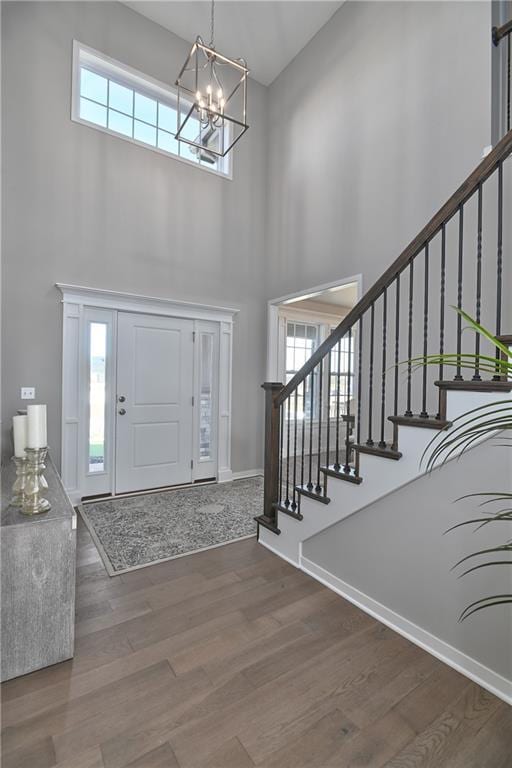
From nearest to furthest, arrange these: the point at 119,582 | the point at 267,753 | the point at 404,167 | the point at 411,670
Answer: the point at 267,753, the point at 411,670, the point at 119,582, the point at 404,167

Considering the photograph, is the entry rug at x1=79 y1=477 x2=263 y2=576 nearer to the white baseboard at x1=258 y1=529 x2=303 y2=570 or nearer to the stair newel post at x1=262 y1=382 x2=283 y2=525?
the white baseboard at x1=258 y1=529 x2=303 y2=570

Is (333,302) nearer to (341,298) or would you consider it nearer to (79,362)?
(341,298)

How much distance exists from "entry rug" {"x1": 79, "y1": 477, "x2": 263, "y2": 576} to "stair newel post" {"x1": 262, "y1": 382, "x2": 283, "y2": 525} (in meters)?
0.41

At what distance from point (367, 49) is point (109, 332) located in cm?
383

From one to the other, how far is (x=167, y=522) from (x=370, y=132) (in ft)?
13.5

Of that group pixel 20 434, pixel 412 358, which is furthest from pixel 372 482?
pixel 20 434

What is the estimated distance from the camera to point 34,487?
5.90ft

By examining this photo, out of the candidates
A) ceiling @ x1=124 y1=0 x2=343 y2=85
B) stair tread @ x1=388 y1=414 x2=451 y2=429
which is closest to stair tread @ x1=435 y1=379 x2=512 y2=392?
stair tread @ x1=388 y1=414 x2=451 y2=429

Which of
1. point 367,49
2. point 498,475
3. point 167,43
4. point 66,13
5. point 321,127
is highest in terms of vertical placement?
point 167,43

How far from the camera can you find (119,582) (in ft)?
7.59

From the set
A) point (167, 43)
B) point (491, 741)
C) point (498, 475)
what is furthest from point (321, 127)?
point (491, 741)

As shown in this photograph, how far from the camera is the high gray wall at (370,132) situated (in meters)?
2.90

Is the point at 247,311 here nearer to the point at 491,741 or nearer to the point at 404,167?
the point at 404,167

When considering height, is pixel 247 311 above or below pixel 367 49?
below
